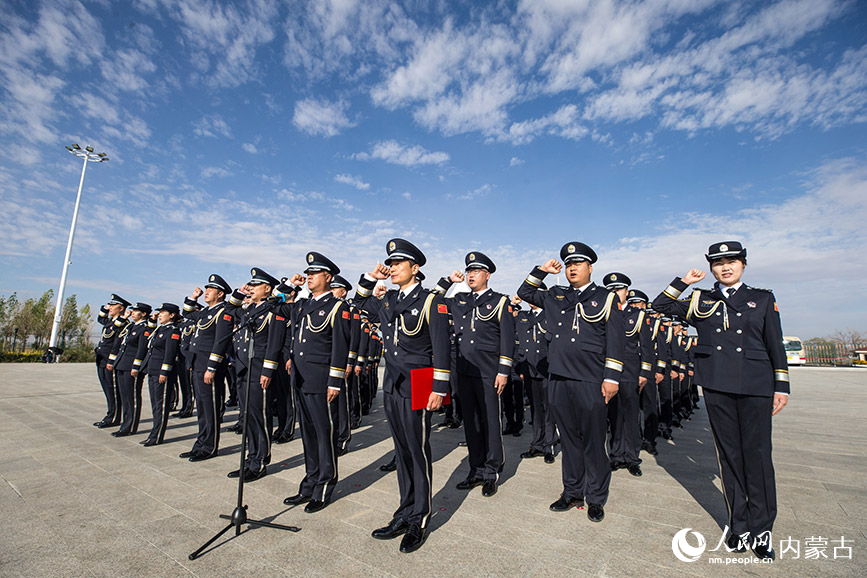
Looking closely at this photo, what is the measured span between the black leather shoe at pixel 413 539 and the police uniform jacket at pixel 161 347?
609 cm

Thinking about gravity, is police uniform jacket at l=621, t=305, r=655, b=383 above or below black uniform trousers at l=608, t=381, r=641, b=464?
above

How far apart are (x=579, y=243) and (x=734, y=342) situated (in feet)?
5.90

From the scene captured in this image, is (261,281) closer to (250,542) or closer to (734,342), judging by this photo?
(250,542)

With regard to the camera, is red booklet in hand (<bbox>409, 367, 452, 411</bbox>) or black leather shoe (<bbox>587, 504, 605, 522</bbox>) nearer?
red booklet in hand (<bbox>409, 367, 452, 411</bbox>)

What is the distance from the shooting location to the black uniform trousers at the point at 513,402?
8578mm

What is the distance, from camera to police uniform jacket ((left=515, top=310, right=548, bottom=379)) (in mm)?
7782

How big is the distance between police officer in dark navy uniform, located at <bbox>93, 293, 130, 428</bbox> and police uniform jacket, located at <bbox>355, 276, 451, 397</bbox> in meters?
7.96

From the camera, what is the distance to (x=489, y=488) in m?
4.83

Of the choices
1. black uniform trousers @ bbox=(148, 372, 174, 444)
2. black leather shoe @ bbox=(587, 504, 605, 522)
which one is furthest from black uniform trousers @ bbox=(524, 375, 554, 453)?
black uniform trousers @ bbox=(148, 372, 174, 444)

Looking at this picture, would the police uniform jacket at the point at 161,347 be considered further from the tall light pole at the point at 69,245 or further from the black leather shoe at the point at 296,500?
the tall light pole at the point at 69,245

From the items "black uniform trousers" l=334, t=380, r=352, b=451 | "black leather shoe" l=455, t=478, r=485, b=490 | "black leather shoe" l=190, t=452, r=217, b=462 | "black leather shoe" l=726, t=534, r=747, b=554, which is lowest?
"black leather shoe" l=190, t=452, r=217, b=462

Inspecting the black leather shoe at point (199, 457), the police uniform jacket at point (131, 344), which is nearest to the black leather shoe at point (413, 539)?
the black leather shoe at point (199, 457)

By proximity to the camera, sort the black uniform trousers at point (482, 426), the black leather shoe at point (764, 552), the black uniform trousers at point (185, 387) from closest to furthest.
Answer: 1. the black leather shoe at point (764, 552)
2. the black uniform trousers at point (482, 426)
3. the black uniform trousers at point (185, 387)

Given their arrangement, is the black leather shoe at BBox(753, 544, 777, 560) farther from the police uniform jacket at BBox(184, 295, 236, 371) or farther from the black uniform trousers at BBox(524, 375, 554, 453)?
the police uniform jacket at BBox(184, 295, 236, 371)
